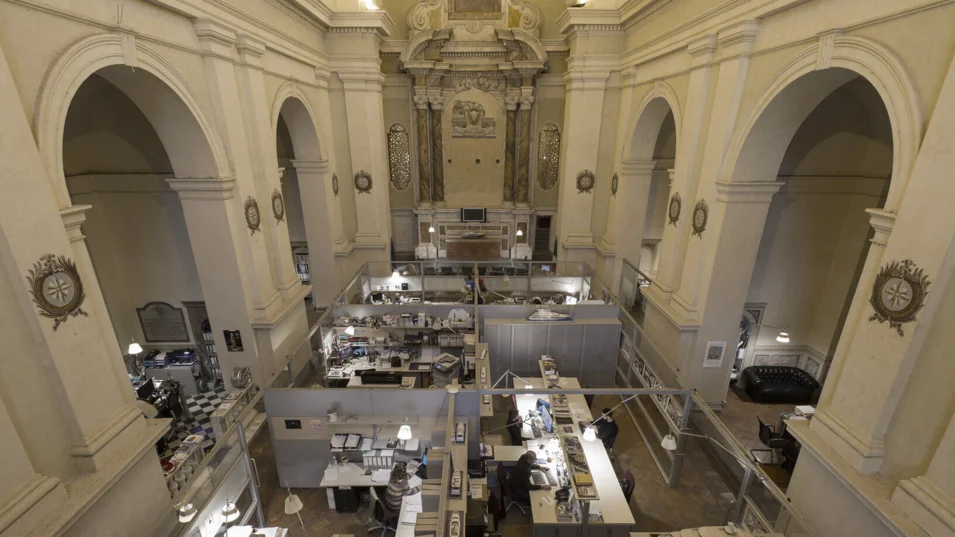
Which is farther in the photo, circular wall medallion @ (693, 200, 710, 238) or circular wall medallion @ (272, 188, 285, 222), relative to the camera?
circular wall medallion @ (272, 188, 285, 222)

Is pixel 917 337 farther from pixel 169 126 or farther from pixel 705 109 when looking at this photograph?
pixel 169 126

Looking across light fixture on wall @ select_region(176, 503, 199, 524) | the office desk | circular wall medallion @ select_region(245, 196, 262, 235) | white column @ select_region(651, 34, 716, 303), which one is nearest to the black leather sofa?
white column @ select_region(651, 34, 716, 303)

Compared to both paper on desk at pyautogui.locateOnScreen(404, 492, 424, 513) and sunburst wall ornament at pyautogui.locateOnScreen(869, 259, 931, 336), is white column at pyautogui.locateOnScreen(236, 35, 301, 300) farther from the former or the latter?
sunburst wall ornament at pyautogui.locateOnScreen(869, 259, 931, 336)

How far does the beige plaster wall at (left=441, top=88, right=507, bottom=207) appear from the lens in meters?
16.7

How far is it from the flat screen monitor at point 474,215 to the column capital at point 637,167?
20.3ft

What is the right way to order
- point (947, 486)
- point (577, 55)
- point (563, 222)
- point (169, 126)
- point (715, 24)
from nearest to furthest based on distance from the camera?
point (947, 486)
point (169, 126)
point (715, 24)
point (577, 55)
point (563, 222)

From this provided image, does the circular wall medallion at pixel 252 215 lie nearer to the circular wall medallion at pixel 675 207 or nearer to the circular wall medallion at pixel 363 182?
the circular wall medallion at pixel 363 182

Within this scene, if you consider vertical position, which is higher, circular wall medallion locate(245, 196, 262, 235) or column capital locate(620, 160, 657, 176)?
column capital locate(620, 160, 657, 176)

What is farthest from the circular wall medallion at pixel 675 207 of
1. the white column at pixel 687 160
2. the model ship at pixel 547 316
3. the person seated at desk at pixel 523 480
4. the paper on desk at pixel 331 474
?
the paper on desk at pixel 331 474

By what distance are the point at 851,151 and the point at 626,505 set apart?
8906 mm

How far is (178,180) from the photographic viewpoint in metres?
7.37

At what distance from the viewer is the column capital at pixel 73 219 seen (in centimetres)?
447

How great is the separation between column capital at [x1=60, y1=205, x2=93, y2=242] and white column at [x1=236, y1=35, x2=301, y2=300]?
13.5ft

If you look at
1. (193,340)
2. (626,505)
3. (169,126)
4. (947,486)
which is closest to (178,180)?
(169,126)
